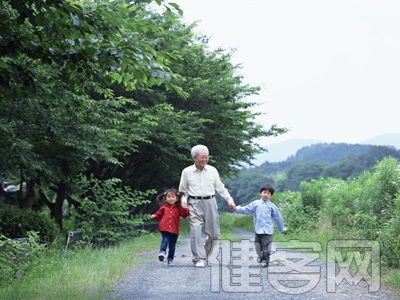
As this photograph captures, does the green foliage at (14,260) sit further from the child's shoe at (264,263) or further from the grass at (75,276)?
the child's shoe at (264,263)

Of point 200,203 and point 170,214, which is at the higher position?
point 200,203

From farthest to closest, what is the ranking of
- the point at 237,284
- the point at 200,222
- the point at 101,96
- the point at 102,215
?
the point at 101,96
the point at 102,215
the point at 200,222
the point at 237,284

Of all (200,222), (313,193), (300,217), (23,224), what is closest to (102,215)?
(23,224)

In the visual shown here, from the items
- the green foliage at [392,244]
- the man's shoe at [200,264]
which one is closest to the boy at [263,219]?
the man's shoe at [200,264]

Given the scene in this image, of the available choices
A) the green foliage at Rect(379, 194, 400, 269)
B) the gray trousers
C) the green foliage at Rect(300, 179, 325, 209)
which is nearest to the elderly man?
the gray trousers

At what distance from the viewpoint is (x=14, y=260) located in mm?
9242

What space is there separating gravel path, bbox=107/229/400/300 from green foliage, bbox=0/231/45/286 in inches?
63.2

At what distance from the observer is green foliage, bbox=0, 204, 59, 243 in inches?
515

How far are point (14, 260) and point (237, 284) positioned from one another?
354 centimetres

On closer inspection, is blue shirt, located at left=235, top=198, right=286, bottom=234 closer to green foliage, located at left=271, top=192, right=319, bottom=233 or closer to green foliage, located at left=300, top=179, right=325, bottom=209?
green foliage, located at left=271, top=192, right=319, bottom=233

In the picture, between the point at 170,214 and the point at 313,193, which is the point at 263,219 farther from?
the point at 313,193

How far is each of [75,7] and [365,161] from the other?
84.2 m

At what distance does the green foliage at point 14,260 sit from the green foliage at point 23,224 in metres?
3.27

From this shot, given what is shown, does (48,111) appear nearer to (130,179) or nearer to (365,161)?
(130,179)
